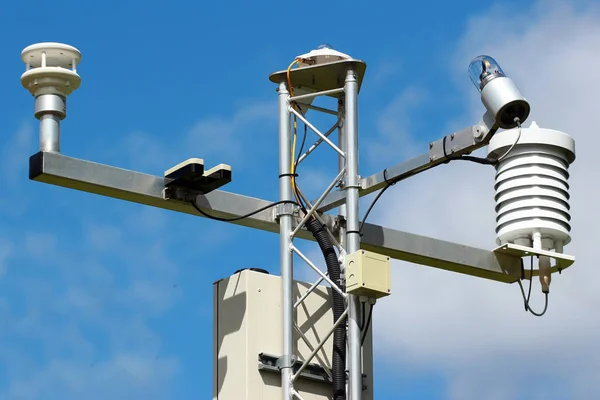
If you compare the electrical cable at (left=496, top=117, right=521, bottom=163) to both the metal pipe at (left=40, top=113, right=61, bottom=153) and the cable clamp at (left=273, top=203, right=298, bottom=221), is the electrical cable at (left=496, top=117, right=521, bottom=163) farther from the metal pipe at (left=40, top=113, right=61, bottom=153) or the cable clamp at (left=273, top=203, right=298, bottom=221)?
the metal pipe at (left=40, top=113, right=61, bottom=153)

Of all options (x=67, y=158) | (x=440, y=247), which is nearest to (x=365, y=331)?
(x=440, y=247)

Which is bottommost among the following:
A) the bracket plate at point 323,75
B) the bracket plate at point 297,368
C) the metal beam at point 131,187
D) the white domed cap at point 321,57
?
the bracket plate at point 297,368

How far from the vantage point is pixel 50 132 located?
13.8 m

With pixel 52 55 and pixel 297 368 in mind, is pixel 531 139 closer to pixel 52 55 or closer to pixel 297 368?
pixel 297 368

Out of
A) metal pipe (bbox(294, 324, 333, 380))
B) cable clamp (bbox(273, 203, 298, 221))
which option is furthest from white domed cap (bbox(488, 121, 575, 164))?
metal pipe (bbox(294, 324, 333, 380))

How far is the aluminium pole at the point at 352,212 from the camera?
1384cm

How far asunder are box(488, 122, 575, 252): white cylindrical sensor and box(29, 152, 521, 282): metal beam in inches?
25.8

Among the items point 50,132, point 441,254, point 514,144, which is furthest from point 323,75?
point 50,132

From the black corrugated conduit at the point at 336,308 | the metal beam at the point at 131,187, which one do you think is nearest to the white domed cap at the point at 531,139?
the metal beam at the point at 131,187

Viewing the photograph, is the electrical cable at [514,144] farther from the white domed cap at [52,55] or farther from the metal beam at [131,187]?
the white domed cap at [52,55]

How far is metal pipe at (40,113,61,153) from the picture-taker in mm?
13758

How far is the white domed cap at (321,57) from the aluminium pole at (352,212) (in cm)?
24

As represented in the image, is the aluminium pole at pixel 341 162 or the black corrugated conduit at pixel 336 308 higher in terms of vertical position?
the aluminium pole at pixel 341 162

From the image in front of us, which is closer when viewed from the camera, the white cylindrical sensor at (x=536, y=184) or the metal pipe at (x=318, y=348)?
the metal pipe at (x=318, y=348)
